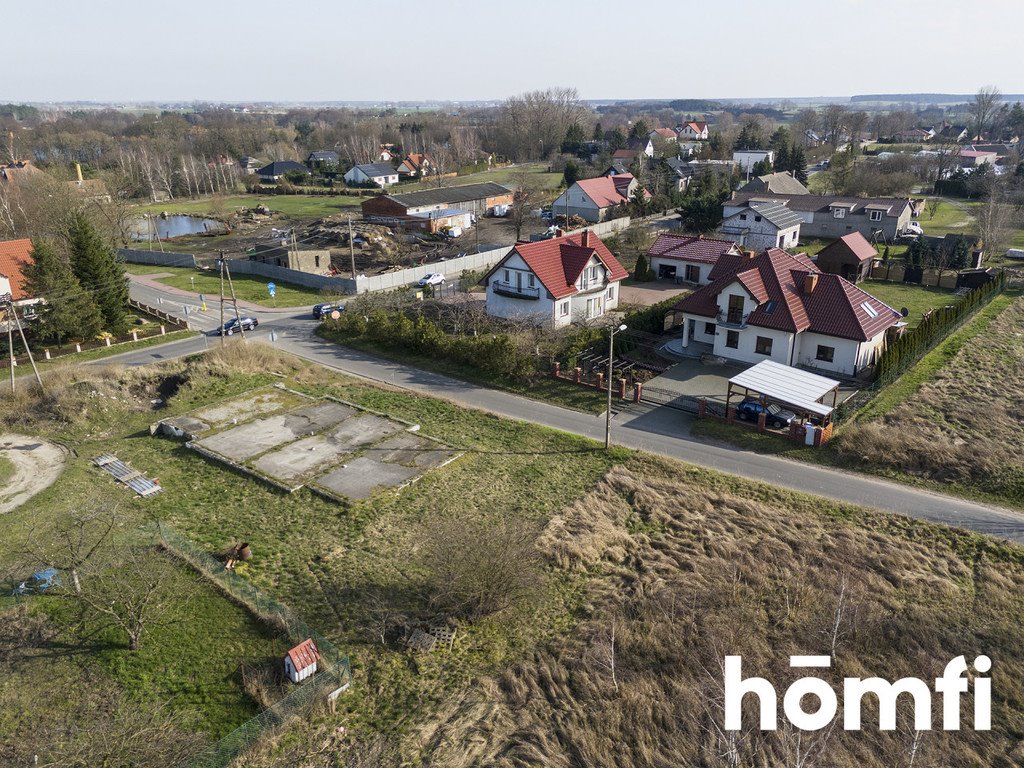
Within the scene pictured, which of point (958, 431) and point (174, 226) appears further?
point (174, 226)

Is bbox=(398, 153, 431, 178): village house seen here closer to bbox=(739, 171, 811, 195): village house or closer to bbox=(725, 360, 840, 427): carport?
bbox=(739, 171, 811, 195): village house

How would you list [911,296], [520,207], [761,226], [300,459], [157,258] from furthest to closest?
[520,207], [157,258], [761,226], [911,296], [300,459]

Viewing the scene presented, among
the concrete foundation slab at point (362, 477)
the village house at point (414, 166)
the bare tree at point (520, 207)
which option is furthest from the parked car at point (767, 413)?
the village house at point (414, 166)

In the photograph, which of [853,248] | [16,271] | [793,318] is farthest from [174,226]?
[793,318]

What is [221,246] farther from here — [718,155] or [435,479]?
[718,155]

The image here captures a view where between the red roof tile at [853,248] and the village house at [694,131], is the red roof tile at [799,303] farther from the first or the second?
the village house at [694,131]

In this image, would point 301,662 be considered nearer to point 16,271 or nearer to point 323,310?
point 323,310
